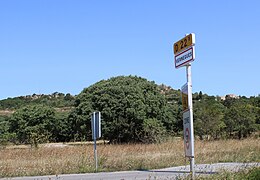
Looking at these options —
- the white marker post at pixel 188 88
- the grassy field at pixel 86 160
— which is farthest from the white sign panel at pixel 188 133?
the grassy field at pixel 86 160

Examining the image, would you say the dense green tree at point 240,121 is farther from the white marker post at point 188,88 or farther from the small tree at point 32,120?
the white marker post at point 188,88

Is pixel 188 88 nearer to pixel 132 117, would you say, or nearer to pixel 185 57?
pixel 185 57

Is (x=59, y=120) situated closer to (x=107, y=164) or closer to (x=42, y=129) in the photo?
(x=42, y=129)

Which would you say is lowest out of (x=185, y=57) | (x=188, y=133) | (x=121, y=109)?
(x=188, y=133)

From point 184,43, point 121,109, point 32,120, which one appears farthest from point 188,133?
point 32,120

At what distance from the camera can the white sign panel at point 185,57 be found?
8.35 meters

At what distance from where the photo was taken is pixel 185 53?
8672 mm

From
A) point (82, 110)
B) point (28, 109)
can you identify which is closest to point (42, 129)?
point (28, 109)

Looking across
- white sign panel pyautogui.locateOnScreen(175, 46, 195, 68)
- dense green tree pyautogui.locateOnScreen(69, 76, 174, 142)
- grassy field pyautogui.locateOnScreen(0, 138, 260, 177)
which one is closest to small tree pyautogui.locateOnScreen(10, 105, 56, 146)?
dense green tree pyautogui.locateOnScreen(69, 76, 174, 142)

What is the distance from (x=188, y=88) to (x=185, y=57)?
0.66 meters

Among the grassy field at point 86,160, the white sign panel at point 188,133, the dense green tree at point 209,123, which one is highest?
the dense green tree at point 209,123

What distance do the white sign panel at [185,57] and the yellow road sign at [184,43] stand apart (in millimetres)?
101

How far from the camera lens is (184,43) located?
8773 millimetres

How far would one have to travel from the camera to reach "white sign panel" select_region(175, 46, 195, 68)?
8352mm
